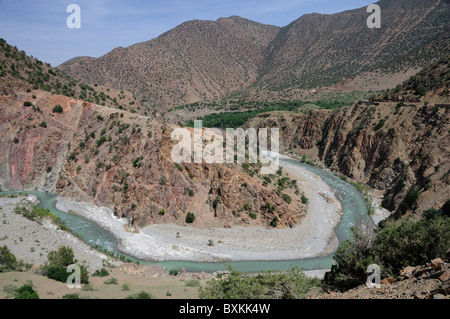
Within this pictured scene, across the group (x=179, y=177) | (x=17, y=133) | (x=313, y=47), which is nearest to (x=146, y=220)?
(x=179, y=177)

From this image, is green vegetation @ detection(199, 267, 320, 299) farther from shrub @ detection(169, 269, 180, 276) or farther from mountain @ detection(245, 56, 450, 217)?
mountain @ detection(245, 56, 450, 217)

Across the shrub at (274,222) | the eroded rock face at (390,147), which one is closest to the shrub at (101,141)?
the shrub at (274,222)

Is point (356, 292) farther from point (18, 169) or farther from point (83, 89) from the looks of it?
point (83, 89)

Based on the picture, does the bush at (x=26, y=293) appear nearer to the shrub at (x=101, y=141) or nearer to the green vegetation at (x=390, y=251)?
the green vegetation at (x=390, y=251)

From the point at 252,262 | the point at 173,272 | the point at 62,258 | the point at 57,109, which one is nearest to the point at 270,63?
the point at 57,109

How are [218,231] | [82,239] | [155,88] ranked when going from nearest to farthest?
[82,239] → [218,231] → [155,88]

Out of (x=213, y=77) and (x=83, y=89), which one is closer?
(x=83, y=89)

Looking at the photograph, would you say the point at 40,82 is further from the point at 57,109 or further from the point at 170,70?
the point at 170,70
